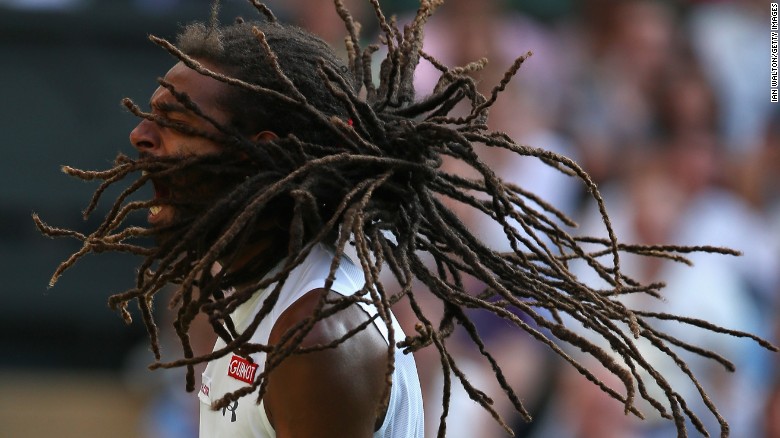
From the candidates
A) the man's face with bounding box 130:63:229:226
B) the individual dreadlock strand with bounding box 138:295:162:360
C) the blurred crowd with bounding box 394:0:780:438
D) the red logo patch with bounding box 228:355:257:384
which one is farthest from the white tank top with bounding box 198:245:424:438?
the blurred crowd with bounding box 394:0:780:438

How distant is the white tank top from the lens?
2.43m

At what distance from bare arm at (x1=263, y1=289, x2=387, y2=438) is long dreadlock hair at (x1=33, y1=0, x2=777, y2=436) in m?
0.08

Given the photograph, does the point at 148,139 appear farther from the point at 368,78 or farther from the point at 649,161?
the point at 649,161

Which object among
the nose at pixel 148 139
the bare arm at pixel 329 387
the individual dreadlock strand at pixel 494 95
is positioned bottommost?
the bare arm at pixel 329 387

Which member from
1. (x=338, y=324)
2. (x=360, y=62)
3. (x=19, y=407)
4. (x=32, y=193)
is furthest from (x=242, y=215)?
(x=19, y=407)

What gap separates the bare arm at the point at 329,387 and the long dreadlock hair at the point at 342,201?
0.08m

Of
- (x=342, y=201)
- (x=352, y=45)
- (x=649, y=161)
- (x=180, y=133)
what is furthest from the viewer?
(x=649, y=161)

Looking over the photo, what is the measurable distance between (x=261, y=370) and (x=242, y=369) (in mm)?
75

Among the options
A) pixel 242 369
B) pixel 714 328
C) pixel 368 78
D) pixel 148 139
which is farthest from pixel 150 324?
pixel 714 328

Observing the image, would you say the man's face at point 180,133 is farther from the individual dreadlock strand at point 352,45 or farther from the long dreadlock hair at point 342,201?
the individual dreadlock strand at point 352,45

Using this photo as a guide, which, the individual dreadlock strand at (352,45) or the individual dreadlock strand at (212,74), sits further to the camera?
the individual dreadlock strand at (352,45)

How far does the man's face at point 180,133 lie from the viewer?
8.16ft

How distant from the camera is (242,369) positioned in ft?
8.23

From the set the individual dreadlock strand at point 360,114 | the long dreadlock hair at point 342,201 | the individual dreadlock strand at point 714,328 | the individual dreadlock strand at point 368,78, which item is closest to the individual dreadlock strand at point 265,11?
the long dreadlock hair at point 342,201
